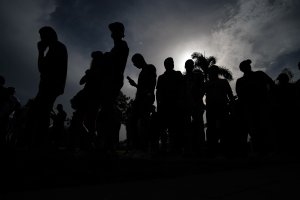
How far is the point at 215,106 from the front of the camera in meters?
Result: 4.91

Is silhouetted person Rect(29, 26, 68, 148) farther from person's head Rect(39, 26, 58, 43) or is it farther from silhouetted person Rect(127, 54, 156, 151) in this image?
silhouetted person Rect(127, 54, 156, 151)

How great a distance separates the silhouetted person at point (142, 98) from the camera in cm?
445

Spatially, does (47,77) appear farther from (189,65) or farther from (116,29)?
(189,65)

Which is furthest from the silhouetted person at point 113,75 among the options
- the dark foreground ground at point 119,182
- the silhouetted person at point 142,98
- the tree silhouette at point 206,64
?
the tree silhouette at point 206,64

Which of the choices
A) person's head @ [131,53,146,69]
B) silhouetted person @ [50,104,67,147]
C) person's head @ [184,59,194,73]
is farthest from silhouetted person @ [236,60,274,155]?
silhouetted person @ [50,104,67,147]

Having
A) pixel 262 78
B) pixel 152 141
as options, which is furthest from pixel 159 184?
pixel 262 78

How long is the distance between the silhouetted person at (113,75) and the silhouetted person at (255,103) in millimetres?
2477

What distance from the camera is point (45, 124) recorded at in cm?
342

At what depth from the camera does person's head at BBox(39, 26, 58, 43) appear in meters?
3.63

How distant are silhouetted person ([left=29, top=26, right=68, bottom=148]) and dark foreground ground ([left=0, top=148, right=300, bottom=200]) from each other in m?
1.20

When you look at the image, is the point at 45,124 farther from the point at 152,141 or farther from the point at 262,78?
the point at 262,78

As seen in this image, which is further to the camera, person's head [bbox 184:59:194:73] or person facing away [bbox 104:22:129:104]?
person's head [bbox 184:59:194:73]

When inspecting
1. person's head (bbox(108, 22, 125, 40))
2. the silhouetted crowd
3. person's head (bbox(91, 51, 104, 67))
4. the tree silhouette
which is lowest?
the silhouetted crowd

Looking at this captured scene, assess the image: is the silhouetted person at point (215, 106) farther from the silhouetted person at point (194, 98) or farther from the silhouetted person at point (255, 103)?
the silhouetted person at point (255, 103)
